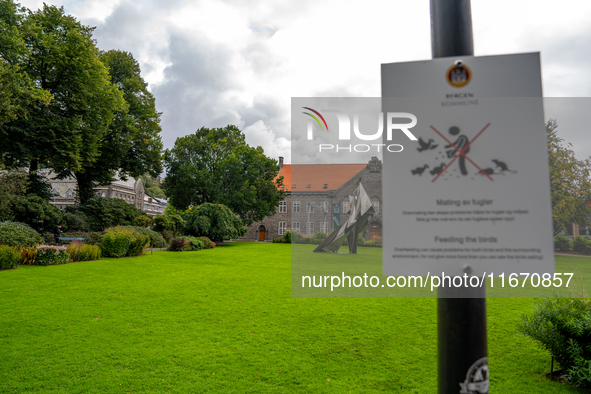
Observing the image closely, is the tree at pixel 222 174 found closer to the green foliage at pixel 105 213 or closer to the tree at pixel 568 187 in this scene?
the green foliage at pixel 105 213

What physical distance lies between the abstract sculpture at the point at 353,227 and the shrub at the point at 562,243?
1478 millimetres

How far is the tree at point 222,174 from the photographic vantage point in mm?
33938

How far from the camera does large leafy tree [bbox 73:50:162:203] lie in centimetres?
2556

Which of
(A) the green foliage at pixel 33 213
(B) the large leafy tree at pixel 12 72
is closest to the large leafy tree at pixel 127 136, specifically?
(A) the green foliage at pixel 33 213

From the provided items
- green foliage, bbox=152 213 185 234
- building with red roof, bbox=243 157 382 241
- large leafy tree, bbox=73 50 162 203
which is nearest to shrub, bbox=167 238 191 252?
green foliage, bbox=152 213 185 234

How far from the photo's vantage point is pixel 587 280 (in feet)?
14.4

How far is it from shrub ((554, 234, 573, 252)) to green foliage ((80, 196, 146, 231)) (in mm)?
25242

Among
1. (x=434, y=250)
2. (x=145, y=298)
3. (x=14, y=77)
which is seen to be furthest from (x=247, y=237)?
(x=434, y=250)

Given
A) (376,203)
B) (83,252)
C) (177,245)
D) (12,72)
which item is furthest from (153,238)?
(376,203)

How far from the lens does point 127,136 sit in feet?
86.1

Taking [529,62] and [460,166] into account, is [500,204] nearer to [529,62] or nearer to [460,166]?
[460,166]

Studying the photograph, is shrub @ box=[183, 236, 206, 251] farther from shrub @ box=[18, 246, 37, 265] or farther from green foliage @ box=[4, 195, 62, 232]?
shrub @ box=[18, 246, 37, 265]

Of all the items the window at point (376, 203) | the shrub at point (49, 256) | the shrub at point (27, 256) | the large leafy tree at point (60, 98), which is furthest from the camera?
the large leafy tree at point (60, 98)

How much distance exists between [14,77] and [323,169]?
2033 centimetres
